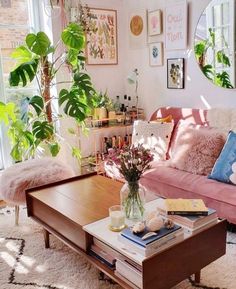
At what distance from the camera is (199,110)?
3.04 metres

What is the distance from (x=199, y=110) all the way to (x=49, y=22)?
5.90 feet

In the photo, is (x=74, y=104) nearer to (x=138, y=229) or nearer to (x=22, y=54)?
(x=22, y=54)

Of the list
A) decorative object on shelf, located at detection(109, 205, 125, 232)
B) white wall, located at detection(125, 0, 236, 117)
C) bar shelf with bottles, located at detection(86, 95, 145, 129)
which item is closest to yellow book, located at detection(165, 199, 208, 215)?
decorative object on shelf, located at detection(109, 205, 125, 232)

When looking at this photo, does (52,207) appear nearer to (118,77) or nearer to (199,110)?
(199,110)

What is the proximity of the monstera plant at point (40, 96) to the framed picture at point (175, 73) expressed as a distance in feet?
2.80

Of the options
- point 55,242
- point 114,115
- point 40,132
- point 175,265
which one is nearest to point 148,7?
point 114,115

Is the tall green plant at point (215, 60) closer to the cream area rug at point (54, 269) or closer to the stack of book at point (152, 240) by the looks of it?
the cream area rug at point (54, 269)

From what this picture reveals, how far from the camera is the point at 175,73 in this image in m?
3.40

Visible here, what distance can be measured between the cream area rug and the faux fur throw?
1.11ft

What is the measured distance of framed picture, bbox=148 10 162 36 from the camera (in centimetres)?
344

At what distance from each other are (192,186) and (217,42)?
1378 mm

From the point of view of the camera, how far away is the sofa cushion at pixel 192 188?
2.19 metres

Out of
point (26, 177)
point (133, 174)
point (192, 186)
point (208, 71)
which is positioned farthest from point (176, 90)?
point (133, 174)

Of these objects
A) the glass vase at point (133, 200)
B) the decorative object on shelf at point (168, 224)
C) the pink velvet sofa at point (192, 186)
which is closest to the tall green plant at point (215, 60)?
the pink velvet sofa at point (192, 186)
